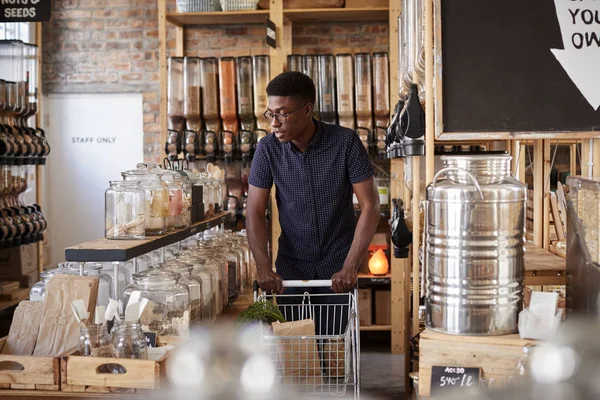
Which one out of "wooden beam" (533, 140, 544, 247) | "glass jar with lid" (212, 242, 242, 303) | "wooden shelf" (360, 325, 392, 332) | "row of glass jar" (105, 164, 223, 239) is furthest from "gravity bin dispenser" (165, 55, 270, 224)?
"row of glass jar" (105, 164, 223, 239)

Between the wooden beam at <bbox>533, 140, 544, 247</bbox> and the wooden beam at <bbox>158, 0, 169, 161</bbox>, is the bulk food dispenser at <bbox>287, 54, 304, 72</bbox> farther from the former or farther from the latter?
the wooden beam at <bbox>533, 140, 544, 247</bbox>

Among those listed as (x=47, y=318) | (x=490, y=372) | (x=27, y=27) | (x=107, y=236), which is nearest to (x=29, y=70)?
(x=27, y=27)

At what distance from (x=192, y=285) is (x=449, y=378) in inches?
50.9

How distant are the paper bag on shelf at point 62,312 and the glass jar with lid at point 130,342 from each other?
16 centimetres

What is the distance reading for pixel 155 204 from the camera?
3068 millimetres

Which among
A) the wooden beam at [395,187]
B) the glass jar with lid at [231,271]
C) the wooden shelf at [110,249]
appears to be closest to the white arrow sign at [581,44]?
the wooden shelf at [110,249]

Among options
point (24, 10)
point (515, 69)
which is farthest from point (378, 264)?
point (515, 69)

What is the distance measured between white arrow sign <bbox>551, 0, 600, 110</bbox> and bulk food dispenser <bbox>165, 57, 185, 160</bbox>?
4.18 meters

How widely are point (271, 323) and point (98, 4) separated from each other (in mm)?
4987

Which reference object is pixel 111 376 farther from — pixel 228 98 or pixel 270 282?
pixel 228 98

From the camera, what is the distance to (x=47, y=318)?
2500 mm

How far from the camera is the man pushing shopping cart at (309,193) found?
3.41 m

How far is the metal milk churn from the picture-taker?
200 cm

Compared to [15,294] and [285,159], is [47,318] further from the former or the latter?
[15,294]
